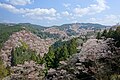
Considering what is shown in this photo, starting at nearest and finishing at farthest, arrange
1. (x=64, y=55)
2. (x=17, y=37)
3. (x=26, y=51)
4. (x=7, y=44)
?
(x=64, y=55)
(x=26, y=51)
(x=7, y=44)
(x=17, y=37)

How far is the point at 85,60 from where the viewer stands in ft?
103

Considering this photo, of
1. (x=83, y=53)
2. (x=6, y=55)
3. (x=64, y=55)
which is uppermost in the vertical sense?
(x=83, y=53)

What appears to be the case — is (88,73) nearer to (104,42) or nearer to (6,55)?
(104,42)

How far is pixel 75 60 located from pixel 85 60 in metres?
2.21

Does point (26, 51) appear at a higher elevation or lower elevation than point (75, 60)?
lower

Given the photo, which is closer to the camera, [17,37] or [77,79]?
[77,79]

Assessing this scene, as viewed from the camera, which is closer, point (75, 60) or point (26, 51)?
point (75, 60)

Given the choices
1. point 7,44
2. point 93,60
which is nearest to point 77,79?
point 93,60

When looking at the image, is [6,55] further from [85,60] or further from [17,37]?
[85,60]

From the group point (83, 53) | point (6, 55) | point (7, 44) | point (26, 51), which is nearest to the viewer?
point (83, 53)

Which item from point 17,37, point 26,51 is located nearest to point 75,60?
point 26,51

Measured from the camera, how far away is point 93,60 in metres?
30.1

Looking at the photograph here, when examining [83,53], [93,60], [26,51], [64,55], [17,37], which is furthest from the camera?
[17,37]

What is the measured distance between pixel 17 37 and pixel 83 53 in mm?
158249
